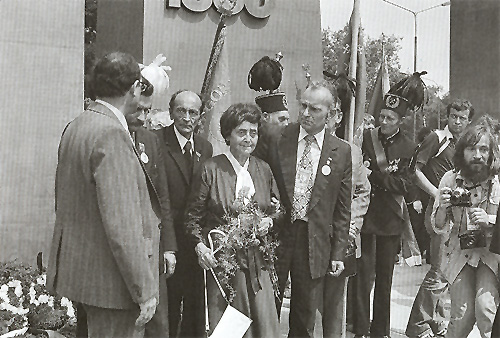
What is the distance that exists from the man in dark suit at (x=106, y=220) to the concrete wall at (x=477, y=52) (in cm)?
542

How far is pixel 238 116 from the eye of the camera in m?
4.46

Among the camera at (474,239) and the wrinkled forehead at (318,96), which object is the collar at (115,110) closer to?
the wrinkled forehead at (318,96)

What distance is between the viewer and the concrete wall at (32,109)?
5.71m

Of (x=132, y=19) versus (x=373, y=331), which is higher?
(x=132, y=19)

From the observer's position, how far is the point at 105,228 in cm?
329

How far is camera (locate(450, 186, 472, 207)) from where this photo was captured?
4.73m

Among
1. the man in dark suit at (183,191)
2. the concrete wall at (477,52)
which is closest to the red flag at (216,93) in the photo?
the man in dark suit at (183,191)

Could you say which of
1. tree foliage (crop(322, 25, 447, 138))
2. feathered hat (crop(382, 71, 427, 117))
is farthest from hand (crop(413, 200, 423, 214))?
feathered hat (crop(382, 71, 427, 117))

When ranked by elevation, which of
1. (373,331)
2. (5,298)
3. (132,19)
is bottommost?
(373,331)

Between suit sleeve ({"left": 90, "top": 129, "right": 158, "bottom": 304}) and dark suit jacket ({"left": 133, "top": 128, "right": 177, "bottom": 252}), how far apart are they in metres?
1.21

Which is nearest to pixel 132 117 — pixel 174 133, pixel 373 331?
pixel 174 133

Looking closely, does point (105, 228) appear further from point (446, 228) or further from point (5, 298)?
point (446, 228)

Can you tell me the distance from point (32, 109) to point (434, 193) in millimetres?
3293

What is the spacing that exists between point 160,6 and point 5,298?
11.0ft
